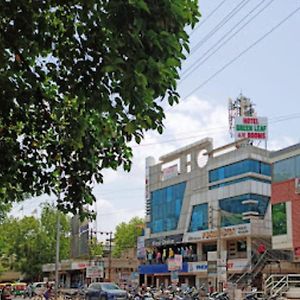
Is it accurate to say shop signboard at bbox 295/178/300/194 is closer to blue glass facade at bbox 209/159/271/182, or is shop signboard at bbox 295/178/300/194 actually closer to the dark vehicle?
blue glass facade at bbox 209/159/271/182

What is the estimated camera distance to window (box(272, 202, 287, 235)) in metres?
43.6

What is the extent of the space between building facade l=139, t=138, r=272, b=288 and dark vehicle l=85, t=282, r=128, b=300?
8714 mm

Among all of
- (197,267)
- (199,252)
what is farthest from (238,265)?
(199,252)

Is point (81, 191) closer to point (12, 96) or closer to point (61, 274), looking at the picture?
point (12, 96)

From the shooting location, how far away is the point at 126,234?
95.9m

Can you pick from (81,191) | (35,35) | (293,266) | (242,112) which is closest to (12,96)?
(35,35)

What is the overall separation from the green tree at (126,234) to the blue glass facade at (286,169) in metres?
49.6

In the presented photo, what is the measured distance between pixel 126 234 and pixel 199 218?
3724cm

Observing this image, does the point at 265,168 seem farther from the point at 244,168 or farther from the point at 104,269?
the point at 104,269

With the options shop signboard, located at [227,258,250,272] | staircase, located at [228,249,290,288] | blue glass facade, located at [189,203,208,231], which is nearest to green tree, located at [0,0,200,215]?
staircase, located at [228,249,290,288]

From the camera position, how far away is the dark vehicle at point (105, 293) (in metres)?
34.4

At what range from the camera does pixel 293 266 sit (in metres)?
46.2

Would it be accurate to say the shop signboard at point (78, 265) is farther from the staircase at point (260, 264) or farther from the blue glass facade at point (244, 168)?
the staircase at point (260, 264)

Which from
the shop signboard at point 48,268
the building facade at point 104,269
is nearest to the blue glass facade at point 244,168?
the building facade at point 104,269
